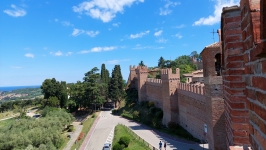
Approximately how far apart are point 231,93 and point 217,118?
27.0ft

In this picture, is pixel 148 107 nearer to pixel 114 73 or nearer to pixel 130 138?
pixel 130 138

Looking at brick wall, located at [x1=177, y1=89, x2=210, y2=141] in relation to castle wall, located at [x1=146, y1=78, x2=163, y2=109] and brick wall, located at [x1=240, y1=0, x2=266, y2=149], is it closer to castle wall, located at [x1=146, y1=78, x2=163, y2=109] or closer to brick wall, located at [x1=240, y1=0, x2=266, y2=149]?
castle wall, located at [x1=146, y1=78, x2=163, y2=109]

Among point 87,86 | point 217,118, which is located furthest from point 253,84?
point 87,86

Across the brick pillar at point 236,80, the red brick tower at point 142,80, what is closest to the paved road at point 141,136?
the red brick tower at point 142,80

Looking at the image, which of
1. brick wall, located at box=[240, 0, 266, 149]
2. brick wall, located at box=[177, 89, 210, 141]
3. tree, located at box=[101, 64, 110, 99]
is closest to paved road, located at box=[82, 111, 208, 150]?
brick wall, located at box=[177, 89, 210, 141]

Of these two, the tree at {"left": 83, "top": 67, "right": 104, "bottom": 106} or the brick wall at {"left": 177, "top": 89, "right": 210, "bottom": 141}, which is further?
the tree at {"left": 83, "top": 67, "right": 104, "bottom": 106}

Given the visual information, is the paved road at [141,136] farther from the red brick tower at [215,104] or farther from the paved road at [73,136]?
the red brick tower at [215,104]

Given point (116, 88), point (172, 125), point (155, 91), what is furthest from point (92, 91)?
point (172, 125)

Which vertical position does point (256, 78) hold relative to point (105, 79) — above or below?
above

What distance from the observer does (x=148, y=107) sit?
30234mm

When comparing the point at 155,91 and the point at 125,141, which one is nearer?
the point at 125,141

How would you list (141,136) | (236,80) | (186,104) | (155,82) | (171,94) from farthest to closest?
1. (155,82)
2. (171,94)
3. (141,136)
4. (186,104)
5. (236,80)

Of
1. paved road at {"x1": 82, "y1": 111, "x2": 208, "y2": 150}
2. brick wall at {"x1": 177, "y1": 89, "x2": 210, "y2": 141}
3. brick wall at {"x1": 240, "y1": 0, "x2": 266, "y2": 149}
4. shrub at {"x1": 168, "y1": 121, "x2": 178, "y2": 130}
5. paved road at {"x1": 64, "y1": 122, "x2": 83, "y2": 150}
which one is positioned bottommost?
paved road at {"x1": 64, "y1": 122, "x2": 83, "y2": 150}

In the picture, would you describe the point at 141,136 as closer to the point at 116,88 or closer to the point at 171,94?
the point at 171,94
